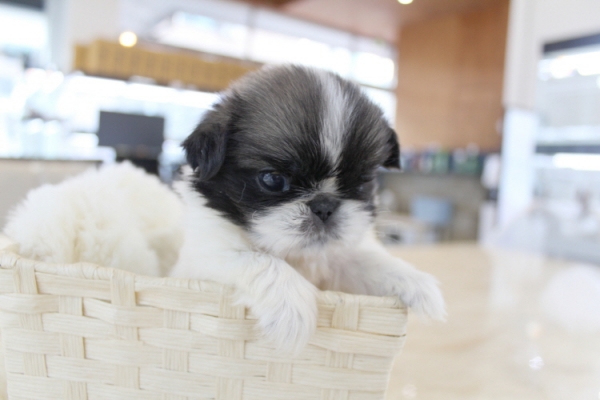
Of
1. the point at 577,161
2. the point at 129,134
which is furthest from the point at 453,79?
the point at 129,134

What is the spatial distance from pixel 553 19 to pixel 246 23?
18.4 feet

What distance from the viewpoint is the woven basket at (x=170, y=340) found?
760 mm

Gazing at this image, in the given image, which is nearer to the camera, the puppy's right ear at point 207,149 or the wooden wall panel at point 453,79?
the puppy's right ear at point 207,149

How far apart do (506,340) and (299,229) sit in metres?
0.74

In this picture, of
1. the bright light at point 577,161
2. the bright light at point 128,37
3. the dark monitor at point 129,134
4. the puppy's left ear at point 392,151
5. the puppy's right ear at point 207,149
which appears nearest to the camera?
the puppy's right ear at point 207,149

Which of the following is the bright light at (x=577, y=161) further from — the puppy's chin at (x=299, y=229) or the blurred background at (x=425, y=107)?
the puppy's chin at (x=299, y=229)

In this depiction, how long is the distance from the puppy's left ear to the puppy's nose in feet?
0.86

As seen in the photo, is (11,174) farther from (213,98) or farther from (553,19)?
(553,19)

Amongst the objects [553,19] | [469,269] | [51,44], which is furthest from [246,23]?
[469,269]

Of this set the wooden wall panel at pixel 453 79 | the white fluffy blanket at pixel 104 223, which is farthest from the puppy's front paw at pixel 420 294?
the wooden wall panel at pixel 453 79

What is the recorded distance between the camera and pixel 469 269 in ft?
6.97

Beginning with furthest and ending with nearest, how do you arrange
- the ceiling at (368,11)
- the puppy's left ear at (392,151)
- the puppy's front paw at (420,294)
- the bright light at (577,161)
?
the ceiling at (368,11), the bright light at (577,161), the puppy's left ear at (392,151), the puppy's front paw at (420,294)

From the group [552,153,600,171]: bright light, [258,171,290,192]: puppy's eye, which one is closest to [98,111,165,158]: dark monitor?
[552,153,600,171]: bright light

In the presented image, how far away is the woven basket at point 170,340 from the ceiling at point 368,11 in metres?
7.89
